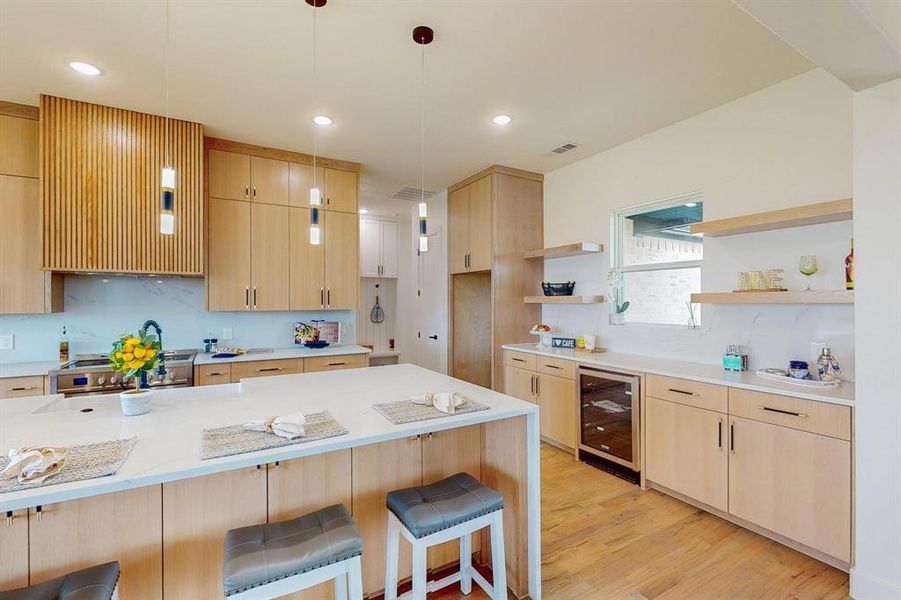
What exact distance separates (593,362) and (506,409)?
71.3 inches

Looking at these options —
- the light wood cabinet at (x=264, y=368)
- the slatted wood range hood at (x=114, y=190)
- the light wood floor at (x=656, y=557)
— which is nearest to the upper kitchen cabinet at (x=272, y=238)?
the slatted wood range hood at (x=114, y=190)

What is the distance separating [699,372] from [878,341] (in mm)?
1012

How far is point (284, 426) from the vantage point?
1443 millimetres

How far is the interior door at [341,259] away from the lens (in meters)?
4.22

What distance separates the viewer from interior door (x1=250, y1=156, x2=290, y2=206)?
3.88 m

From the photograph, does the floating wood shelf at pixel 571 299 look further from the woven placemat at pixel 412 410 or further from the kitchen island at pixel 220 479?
the woven placemat at pixel 412 410

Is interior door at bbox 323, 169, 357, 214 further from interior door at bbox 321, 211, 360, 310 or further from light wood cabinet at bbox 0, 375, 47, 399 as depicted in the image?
light wood cabinet at bbox 0, 375, 47, 399

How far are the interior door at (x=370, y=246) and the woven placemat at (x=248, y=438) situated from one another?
5.21 metres

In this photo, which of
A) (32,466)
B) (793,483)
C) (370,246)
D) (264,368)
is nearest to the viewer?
(32,466)

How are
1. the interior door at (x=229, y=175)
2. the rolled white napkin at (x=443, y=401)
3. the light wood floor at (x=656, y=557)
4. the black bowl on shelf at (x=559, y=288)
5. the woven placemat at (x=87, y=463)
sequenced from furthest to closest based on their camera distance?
the black bowl on shelf at (x=559, y=288) < the interior door at (x=229, y=175) < the light wood floor at (x=656, y=557) < the rolled white napkin at (x=443, y=401) < the woven placemat at (x=87, y=463)

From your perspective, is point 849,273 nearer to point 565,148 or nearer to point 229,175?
point 565,148

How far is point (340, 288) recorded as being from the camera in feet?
14.1

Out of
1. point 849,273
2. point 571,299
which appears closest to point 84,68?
point 571,299

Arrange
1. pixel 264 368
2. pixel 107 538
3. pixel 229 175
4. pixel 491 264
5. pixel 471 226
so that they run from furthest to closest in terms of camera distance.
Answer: pixel 471 226, pixel 491 264, pixel 229 175, pixel 264 368, pixel 107 538
